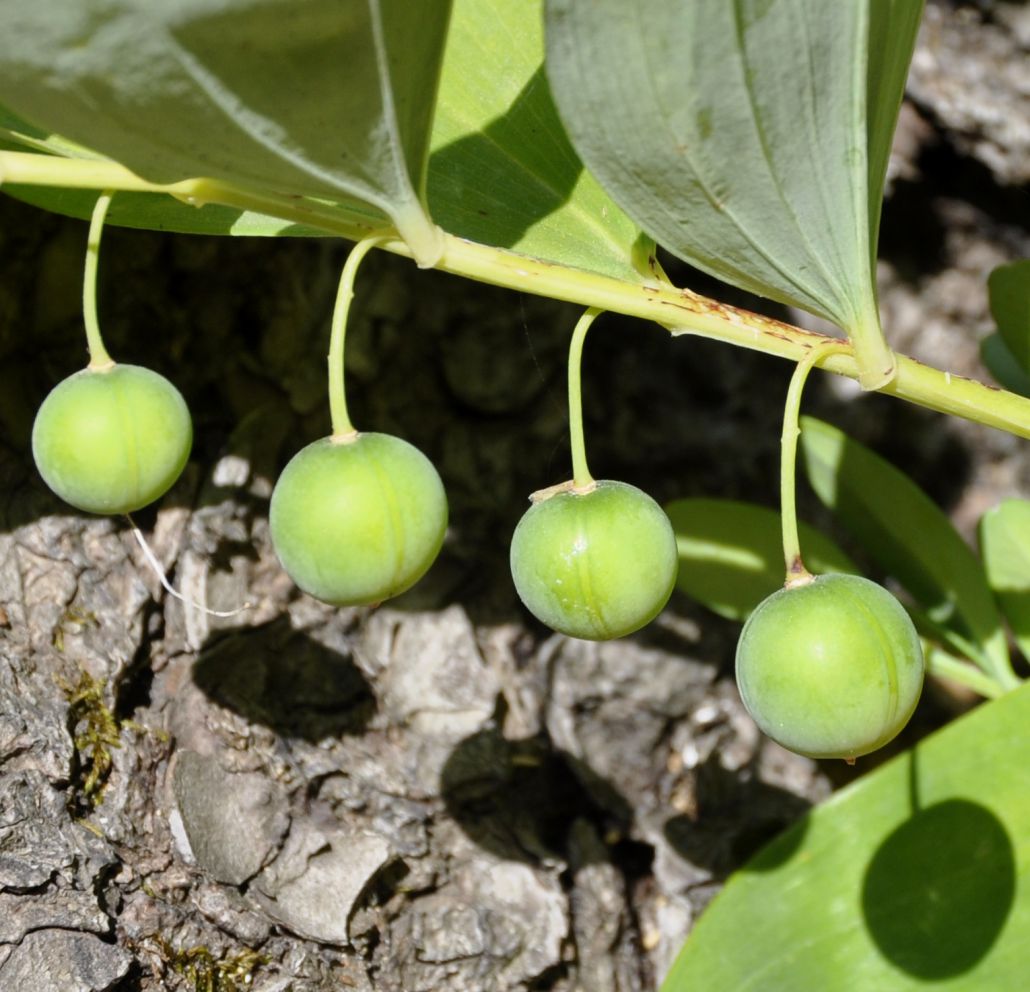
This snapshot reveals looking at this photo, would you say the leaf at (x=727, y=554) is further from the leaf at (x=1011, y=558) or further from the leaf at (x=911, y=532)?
the leaf at (x=1011, y=558)

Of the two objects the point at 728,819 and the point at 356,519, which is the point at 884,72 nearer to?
the point at 356,519

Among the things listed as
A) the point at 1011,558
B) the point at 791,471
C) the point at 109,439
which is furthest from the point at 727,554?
the point at 109,439

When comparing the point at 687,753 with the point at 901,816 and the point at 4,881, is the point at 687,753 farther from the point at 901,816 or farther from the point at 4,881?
the point at 4,881

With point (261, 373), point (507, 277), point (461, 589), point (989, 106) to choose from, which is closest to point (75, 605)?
point (261, 373)

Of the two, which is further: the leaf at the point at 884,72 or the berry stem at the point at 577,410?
the berry stem at the point at 577,410

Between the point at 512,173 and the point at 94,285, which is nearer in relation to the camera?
the point at 94,285

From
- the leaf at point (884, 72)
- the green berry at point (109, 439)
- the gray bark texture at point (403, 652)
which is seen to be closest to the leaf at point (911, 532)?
the gray bark texture at point (403, 652)

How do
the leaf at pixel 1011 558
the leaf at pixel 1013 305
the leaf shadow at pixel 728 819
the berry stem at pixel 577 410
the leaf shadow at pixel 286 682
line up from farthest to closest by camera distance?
the leaf shadow at pixel 728 819, the leaf at pixel 1011 558, the leaf shadow at pixel 286 682, the leaf at pixel 1013 305, the berry stem at pixel 577 410

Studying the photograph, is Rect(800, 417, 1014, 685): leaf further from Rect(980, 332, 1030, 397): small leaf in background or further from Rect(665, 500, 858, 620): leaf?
Rect(980, 332, 1030, 397): small leaf in background
